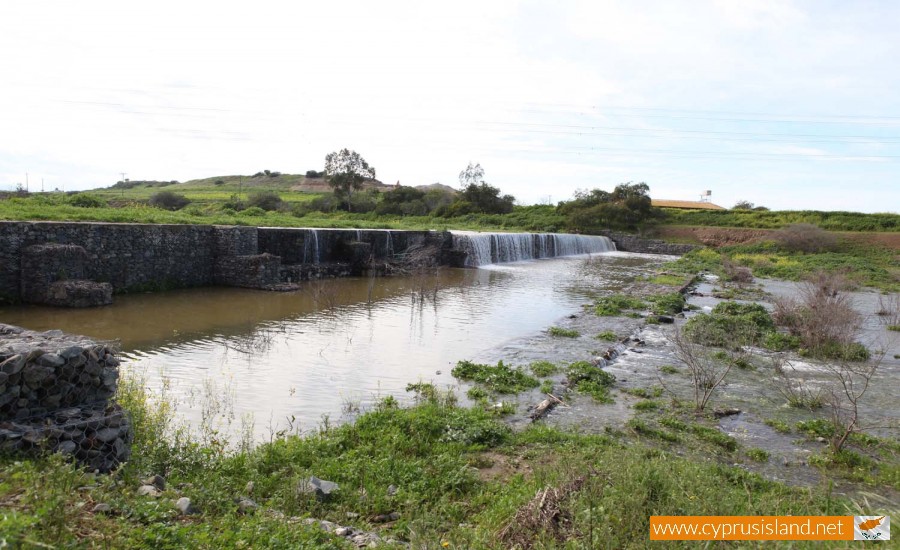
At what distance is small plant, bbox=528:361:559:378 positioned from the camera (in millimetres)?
9766

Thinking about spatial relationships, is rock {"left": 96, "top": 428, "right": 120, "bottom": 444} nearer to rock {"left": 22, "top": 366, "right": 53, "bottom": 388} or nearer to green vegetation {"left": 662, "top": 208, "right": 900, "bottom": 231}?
rock {"left": 22, "top": 366, "right": 53, "bottom": 388}

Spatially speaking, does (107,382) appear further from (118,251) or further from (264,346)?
(118,251)

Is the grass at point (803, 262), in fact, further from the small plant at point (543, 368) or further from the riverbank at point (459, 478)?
the riverbank at point (459, 478)

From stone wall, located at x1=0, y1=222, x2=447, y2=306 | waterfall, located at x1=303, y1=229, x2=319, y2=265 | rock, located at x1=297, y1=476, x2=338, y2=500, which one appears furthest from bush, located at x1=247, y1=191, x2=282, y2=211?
rock, located at x1=297, y1=476, x2=338, y2=500

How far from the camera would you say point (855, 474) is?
235 inches

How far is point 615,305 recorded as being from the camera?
17.1 m

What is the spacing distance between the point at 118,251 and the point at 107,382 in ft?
40.3

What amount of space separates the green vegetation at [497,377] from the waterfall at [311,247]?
13.4 m

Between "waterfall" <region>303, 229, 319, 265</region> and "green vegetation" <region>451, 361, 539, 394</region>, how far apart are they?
1343 cm

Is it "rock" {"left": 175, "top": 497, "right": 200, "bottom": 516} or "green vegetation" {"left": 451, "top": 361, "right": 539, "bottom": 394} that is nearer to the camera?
"rock" {"left": 175, "top": 497, "right": 200, "bottom": 516}

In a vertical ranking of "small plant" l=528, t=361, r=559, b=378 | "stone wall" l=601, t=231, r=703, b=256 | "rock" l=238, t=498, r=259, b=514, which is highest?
"stone wall" l=601, t=231, r=703, b=256

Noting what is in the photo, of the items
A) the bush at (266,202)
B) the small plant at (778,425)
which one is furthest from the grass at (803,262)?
the bush at (266,202)

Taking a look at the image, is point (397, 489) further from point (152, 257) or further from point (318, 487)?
point (152, 257)

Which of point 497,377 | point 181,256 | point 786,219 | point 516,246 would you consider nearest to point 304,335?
point 497,377
